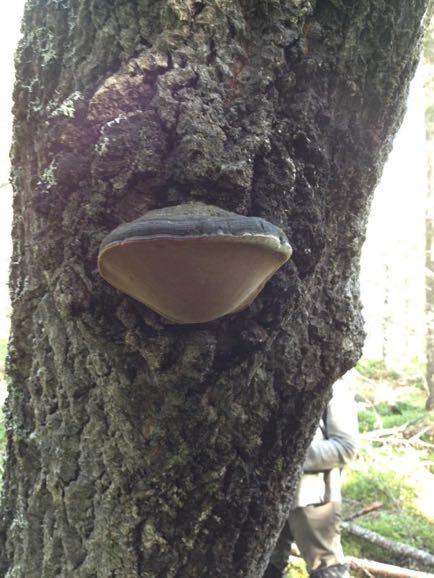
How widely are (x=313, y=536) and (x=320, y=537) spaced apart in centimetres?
5

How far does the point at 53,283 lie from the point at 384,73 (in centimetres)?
96

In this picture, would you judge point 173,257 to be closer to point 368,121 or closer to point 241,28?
point 241,28

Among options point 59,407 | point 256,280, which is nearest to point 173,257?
point 256,280

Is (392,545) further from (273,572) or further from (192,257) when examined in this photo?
(192,257)

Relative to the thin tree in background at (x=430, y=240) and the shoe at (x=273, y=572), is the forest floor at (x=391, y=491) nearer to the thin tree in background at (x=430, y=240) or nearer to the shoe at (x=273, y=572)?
the shoe at (x=273, y=572)

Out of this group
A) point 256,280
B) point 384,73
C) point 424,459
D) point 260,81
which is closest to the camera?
point 256,280

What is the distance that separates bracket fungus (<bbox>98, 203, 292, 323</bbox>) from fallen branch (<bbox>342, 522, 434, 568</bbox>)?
16.8ft

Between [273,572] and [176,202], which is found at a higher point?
[176,202]

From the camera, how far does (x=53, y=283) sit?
3.86 feet

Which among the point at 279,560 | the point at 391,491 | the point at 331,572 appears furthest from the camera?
the point at 391,491

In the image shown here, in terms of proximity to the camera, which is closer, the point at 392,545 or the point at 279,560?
the point at 279,560

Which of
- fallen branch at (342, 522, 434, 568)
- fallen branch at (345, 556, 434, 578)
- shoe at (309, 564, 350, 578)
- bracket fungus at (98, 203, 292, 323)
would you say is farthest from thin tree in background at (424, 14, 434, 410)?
bracket fungus at (98, 203, 292, 323)

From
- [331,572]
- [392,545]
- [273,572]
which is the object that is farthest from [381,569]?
[273,572]

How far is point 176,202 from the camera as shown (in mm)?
1051
